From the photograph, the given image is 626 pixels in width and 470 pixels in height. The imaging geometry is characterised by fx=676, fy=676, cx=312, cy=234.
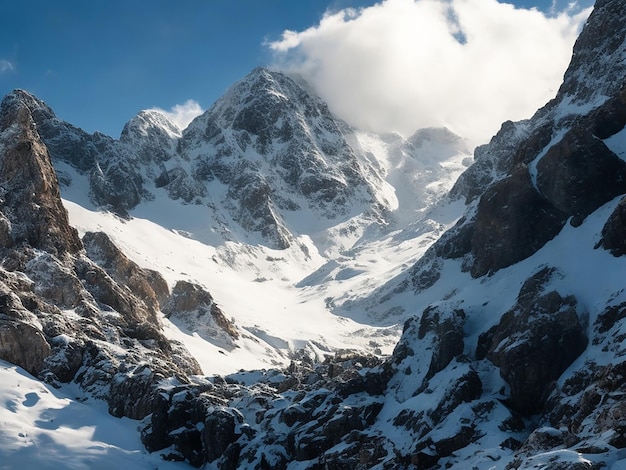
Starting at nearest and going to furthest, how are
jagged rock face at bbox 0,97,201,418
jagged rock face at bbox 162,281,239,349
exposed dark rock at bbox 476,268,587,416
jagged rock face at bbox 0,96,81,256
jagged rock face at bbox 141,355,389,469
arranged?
→ exposed dark rock at bbox 476,268,587,416 → jagged rock face at bbox 141,355,389,469 → jagged rock face at bbox 0,97,201,418 → jagged rock face at bbox 0,96,81,256 → jagged rock face at bbox 162,281,239,349

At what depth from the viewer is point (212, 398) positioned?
70188mm

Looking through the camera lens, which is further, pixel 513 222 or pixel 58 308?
pixel 58 308

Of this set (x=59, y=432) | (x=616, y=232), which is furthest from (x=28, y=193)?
(x=616, y=232)

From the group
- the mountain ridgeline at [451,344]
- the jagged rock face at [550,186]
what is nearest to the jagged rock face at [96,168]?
the mountain ridgeline at [451,344]

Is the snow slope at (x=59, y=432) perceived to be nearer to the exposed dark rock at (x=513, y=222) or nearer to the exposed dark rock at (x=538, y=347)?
the exposed dark rock at (x=538, y=347)

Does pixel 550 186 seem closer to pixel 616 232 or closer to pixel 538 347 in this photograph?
pixel 616 232

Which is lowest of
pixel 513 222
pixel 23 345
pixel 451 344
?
pixel 451 344

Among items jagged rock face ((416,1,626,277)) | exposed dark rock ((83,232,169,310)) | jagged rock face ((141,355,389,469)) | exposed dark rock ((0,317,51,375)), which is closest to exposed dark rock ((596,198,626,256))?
jagged rock face ((416,1,626,277))

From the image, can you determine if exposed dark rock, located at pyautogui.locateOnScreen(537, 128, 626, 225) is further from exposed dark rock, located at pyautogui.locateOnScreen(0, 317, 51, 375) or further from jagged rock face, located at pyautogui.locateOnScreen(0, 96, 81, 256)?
jagged rock face, located at pyautogui.locateOnScreen(0, 96, 81, 256)

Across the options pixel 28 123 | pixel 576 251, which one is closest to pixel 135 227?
pixel 28 123

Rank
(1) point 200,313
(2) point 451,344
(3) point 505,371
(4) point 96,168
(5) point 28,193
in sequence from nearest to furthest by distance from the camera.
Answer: (3) point 505,371 < (2) point 451,344 < (5) point 28,193 < (1) point 200,313 < (4) point 96,168

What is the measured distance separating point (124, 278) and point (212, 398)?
51419 millimetres

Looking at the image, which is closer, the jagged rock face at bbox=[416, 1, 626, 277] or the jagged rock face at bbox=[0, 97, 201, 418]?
the jagged rock face at bbox=[416, 1, 626, 277]

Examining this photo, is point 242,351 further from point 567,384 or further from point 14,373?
point 567,384
